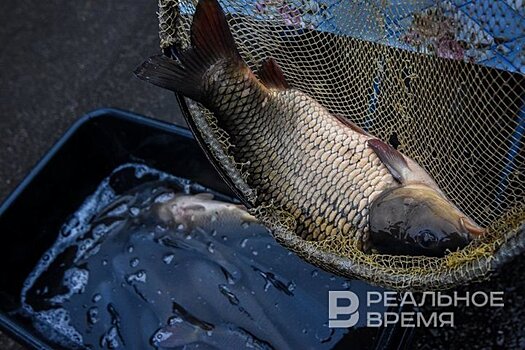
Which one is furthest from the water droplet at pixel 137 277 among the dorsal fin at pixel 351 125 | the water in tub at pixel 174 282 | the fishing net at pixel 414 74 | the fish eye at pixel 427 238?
the fish eye at pixel 427 238

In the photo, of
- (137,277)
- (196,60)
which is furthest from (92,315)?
(196,60)

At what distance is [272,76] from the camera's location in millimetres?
1390

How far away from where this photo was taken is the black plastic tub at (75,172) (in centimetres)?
180

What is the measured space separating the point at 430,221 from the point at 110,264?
1053 mm

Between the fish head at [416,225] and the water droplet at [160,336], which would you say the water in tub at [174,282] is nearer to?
the water droplet at [160,336]

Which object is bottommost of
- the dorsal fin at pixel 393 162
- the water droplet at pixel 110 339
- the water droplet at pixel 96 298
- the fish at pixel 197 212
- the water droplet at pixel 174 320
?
the water droplet at pixel 110 339

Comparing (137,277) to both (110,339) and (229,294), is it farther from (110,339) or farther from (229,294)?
(229,294)

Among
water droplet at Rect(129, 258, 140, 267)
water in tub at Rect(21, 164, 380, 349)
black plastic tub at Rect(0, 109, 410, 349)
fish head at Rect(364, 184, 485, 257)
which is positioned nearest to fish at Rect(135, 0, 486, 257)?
fish head at Rect(364, 184, 485, 257)

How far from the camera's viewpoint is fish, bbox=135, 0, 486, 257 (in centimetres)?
112

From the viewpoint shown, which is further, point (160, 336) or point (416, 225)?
point (160, 336)

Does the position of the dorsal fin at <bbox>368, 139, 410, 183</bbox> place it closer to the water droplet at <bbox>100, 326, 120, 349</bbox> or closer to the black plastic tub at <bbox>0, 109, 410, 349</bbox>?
the black plastic tub at <bbox>0, 109, 410, 349</bbox>

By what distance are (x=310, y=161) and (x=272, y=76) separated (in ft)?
0.81

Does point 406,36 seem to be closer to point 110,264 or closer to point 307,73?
point 307,73

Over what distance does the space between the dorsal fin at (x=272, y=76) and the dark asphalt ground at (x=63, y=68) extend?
3.37ft
